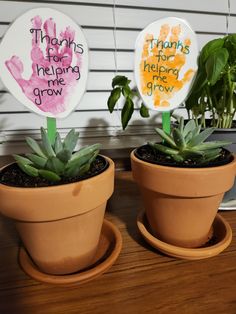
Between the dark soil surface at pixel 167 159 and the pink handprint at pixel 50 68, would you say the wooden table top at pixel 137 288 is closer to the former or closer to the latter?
the dark soil surface at pixel 167 159

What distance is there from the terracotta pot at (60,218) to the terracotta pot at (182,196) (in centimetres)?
8

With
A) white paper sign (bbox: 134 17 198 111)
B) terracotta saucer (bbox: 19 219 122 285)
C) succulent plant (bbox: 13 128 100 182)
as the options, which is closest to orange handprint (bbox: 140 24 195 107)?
white paper sign (bbox: 134 17 198 111)

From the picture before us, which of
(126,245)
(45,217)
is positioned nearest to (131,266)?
(126,245)

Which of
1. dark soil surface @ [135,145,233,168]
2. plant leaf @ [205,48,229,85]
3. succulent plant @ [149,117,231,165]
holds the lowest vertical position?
dark soil surface @ [135,145,233,168]

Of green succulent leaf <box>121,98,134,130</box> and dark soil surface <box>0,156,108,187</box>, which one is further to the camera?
green succulent leaf <box>121,98,134,130</box>

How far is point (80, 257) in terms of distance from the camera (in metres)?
0.46

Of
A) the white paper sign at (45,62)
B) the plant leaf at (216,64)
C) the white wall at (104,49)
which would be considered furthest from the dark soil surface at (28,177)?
the white wall at (104,49)

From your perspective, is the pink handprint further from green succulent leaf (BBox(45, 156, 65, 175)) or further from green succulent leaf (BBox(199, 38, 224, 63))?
green succulent leaf (BBox(199, 38, 224, 63))

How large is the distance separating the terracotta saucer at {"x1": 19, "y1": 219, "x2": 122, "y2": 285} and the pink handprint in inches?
11.4

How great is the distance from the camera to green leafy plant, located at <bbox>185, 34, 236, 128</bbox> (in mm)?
529

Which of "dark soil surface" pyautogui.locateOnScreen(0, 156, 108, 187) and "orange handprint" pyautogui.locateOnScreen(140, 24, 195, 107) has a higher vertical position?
"orange handprint" pyautogui.locateOnScreen(140, 24, 195, 107)

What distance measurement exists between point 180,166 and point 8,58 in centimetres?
37

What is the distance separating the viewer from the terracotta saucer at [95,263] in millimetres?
432

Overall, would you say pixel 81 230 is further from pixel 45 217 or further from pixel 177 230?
pixel 177 230
